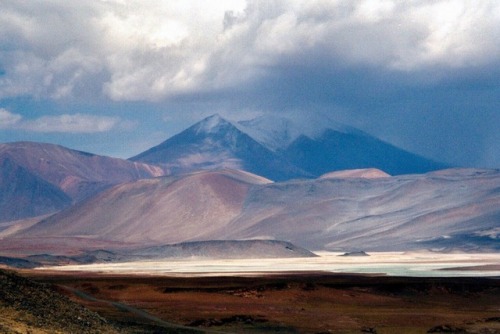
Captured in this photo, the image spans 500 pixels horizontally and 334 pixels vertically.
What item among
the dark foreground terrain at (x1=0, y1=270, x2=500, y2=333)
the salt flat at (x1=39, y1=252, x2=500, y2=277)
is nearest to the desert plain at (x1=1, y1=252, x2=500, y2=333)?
the dark foreground terrain at (x1=0, y1=270, x2=500, y2=333)

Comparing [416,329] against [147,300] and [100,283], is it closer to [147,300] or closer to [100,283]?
[147,300]

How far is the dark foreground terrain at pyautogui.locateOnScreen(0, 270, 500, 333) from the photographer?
38.9 meters

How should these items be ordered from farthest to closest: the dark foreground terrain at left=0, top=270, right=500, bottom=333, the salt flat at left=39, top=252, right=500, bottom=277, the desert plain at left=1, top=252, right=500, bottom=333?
the salt flat at left=39, top=252, right=500, bottom=277, the desert plain at left=1, top=252, right=500, bottom=333, the dark foreground terrain at left=0, top=270, right=500, bottom=333

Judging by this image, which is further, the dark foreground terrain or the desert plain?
the desert plain

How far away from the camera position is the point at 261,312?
65.1m

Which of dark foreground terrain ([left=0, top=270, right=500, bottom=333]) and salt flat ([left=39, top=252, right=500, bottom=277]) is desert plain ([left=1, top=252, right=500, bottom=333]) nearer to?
dark foreground terrain ([left=0, top=270, right=500, bottom=333])

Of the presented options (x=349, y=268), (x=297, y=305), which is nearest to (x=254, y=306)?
(x=297, y=305)

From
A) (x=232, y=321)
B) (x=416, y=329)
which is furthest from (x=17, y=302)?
(x=416, y=329)

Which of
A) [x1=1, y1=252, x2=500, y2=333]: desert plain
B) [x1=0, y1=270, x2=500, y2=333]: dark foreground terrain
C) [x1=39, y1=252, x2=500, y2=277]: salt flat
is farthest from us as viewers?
[x1=39, y1=252, x2=500, y2=277]: salt flat

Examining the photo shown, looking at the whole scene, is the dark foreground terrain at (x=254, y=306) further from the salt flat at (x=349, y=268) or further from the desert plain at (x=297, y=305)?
the salt flat at (x=349, y=268)

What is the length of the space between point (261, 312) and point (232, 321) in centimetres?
722

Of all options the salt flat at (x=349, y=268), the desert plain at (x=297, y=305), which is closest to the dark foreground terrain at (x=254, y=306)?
the desert plain at (x=297, y=305)

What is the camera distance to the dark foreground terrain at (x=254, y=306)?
38906 mm

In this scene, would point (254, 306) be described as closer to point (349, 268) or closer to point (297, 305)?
point (297, 305)
